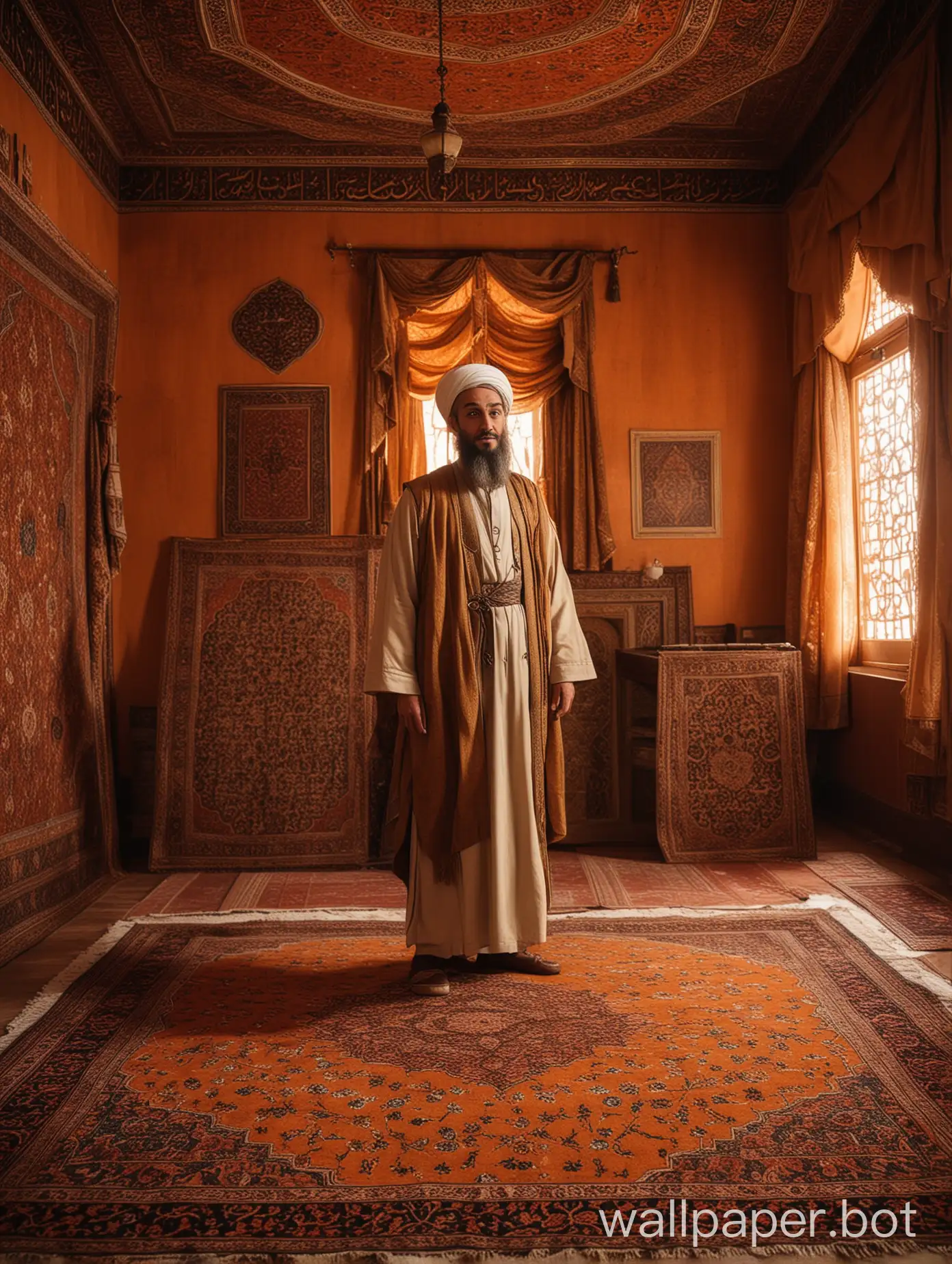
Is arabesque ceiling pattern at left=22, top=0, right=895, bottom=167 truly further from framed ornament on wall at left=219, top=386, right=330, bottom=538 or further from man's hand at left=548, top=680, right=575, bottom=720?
man's hand at left=548, top=680, right=575, bottom=720

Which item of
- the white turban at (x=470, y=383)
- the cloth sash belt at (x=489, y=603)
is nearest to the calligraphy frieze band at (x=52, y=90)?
the white turban at (x=470, y=383)

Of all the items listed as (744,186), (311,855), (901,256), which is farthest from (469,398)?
(744,186)

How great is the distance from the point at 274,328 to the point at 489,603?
3138mm

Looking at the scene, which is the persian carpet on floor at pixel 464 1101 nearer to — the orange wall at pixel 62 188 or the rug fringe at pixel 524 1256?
the rug fringe at pixel 524 1256

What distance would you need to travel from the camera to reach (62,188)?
4777 mm

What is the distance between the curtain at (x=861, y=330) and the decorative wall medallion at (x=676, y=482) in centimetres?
46

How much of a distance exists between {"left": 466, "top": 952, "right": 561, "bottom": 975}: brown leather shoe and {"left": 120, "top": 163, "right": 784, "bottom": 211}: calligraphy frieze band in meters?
4.18

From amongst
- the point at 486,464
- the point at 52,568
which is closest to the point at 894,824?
the point at 486,464

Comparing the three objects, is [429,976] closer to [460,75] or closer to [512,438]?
[512,438]

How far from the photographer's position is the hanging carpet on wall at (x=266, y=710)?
A: 16.5 ft

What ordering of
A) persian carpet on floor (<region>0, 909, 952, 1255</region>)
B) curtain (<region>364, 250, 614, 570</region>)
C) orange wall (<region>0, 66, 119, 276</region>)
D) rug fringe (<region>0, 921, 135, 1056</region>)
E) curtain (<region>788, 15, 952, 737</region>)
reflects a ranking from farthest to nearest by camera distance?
curtain (<region>364, 250, 614, 570</region>) < orange wall (<region>0, 66, 119, 276</region>) < curtain (<region>788, 15, 952, 737</region>) < rug fringe (<region>0, 921, 135, 1056</region>) < persian carpet on floor (<region>0, 909, 952, 1255</region>)

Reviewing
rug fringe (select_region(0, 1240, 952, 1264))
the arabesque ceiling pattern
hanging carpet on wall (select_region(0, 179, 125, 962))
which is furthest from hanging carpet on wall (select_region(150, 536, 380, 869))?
rug fringe (select_region(0, 1240, 952, 1264))

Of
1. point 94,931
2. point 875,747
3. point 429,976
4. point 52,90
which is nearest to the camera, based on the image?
point 429,976

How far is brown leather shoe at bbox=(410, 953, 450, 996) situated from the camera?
3.06m
